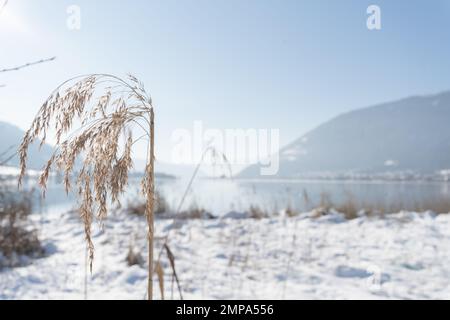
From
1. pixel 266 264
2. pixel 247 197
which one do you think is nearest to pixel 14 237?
pixel 266 264

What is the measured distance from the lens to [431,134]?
19525 cm

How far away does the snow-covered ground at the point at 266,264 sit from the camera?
323 centimetres

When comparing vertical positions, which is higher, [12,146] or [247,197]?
[12,146]

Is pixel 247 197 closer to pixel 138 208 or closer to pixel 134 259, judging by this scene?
pixel 138 208

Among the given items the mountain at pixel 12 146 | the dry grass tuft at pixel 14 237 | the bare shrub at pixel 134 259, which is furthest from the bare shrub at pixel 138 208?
the mountain at pixel 12 146

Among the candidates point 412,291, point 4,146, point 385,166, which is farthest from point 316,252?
point 385,166

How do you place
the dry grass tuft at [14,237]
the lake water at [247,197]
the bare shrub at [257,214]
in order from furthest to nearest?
the lake water at [247,197]
the bare shrub at [257,214]
the dry grass tuft at [14,237]

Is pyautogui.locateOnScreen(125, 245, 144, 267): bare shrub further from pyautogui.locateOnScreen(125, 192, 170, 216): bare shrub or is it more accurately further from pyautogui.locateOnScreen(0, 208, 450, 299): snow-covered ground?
pyautogui.locateOnScreen(125, 192, 170, 216): bare shrub

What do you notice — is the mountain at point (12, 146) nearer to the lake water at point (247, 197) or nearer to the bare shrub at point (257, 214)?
the lake water at point (247, 197)

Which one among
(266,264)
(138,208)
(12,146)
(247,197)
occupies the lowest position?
(247,197)

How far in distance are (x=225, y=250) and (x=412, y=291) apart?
253 cm

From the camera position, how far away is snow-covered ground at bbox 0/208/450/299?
10.6 feet

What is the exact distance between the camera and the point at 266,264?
428 centimetres
